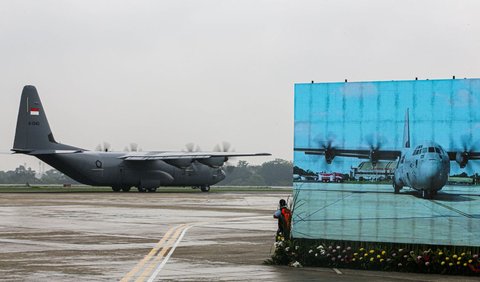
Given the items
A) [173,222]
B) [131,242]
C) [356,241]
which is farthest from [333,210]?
[173,222]

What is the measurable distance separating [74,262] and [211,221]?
695 inches

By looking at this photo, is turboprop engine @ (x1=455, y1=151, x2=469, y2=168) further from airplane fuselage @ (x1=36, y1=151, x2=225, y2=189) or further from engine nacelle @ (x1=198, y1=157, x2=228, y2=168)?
engine nacelle @ (x1=198, y1=157, x2=228, y2=168)

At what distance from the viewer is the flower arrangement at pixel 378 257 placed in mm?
18266

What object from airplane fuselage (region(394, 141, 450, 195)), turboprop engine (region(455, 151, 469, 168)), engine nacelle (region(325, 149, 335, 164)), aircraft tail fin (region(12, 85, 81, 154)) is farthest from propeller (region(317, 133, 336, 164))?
aircraft tail fin (region(12, 85, 81, 154))

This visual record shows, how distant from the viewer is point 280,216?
21.3 metres

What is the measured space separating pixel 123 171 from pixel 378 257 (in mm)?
68786

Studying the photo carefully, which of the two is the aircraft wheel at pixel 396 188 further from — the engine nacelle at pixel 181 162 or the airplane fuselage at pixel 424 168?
the engine nacelle at pixel 181 162

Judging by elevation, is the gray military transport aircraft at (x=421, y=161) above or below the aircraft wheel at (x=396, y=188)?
above

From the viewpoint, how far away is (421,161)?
1853 cm

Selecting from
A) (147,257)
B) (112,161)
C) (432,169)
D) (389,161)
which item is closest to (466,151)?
(432,169)

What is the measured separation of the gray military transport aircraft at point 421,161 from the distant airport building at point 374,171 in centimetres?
9

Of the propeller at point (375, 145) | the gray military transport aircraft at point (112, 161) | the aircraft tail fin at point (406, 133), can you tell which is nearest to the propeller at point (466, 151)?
the aircraft tail fin at point (406, 133)

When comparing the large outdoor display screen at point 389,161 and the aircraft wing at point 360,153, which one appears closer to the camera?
the large outdoor display screen at point 389,161

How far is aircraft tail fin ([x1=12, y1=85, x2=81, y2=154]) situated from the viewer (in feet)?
261
